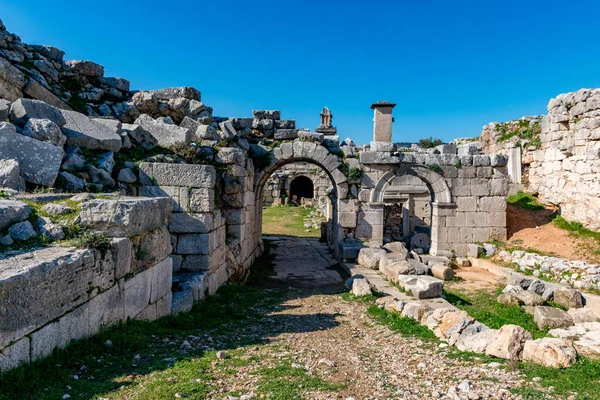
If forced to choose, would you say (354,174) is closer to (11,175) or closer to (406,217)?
(406,217)

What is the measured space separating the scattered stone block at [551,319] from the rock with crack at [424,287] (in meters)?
1.67

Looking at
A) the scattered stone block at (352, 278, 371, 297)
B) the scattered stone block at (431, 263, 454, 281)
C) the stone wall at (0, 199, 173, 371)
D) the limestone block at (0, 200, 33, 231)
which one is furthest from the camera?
the scattered stone block at (431, 263, 454, 281)

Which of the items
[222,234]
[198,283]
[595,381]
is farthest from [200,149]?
[595,381]

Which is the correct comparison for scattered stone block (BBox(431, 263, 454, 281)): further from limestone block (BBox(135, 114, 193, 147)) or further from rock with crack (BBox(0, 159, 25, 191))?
rock with crack (BBox(0, 159, 25, 191))

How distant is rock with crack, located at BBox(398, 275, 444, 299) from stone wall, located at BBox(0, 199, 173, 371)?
179 inches

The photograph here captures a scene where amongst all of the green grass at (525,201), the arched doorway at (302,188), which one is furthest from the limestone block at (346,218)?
the arched doorway at (302,188)

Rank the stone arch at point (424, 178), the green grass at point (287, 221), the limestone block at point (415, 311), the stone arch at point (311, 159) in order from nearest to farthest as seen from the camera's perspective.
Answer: the limestone block at point (415, 311) → the stone arch at point (311, 159) → the stone arch at point (424, 178) → the green grass at point (287, 221)

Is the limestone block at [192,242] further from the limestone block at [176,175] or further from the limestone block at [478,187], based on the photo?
the limestone block at [478,187]

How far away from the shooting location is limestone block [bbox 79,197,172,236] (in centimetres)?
411

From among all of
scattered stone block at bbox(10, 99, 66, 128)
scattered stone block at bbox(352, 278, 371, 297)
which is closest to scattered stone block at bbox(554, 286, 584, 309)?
scattered stone block at bbox(352, 278, 371, 297)

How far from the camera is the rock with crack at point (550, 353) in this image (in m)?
3.79

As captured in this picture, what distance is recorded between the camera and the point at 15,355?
9.27ft

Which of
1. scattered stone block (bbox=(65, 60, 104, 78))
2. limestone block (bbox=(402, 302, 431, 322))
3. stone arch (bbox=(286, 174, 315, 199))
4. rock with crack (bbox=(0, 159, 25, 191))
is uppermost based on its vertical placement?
scattered stone block (bbox=(65, 60, 104, 78))

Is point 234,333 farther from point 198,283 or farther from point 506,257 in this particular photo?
point 506,257
